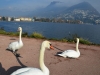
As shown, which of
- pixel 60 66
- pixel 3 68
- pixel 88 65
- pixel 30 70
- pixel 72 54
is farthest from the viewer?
pixel 72 54

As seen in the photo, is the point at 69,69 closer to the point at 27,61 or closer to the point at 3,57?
the point at 27,61

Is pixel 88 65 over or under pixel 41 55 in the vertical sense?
under

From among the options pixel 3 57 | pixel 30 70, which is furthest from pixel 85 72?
pixel 3 57

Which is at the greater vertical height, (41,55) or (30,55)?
(41,55)

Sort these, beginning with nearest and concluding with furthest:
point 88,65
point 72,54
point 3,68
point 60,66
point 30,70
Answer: point 30,70 < point 3,68 < point 60,66 < point 88,65 < point 72,54

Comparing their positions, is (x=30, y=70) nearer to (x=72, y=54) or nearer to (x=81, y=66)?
(x=81, y=66)

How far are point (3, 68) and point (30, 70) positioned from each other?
7.46ft

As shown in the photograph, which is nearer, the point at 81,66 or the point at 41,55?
the point at 41,55

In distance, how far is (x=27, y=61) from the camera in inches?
339

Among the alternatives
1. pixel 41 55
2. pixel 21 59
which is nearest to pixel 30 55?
pixel 21 59

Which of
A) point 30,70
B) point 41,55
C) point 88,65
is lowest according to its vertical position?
point 88,65

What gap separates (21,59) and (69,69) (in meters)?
2.29

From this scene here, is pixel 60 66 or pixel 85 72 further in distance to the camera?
pixel 60 66

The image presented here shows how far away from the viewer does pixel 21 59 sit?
29.4 feet
